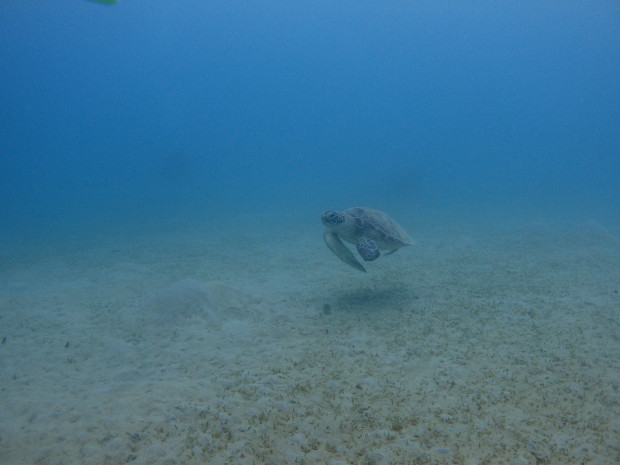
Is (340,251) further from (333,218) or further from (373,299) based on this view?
(373,299)

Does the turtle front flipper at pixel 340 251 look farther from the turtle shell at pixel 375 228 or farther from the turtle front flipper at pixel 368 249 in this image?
the turtle shell at pixel 375 228

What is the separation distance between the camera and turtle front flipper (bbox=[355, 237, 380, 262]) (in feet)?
22.0

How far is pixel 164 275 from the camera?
10.0m

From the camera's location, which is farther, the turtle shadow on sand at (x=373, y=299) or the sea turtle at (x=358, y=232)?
the sea turtle at (x=358, y=232)

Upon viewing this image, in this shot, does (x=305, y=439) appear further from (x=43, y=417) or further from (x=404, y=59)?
(x=404, y=59)

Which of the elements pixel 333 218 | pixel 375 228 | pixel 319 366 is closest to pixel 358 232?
pixel 375 228

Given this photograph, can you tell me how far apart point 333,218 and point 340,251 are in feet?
2.43

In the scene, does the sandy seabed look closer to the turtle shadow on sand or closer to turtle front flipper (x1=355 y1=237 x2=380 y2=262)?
the turtle shadow on sand

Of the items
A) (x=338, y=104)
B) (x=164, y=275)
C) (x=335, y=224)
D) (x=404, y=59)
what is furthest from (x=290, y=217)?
(x=404, y=59)

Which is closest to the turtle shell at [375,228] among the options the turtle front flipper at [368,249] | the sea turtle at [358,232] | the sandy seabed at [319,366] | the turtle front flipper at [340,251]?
the sea turtle at [358,232]

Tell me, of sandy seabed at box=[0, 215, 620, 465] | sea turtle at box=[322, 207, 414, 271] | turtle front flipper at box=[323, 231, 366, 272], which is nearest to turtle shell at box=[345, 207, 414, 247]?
sea turtle at box=[322, 207, 414, 271]

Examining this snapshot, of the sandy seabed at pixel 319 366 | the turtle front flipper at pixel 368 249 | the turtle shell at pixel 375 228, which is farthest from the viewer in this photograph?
the turtle shell at pixel 375 228

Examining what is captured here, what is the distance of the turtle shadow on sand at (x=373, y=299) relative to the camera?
22.3 ft

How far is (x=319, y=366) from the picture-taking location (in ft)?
14.9
